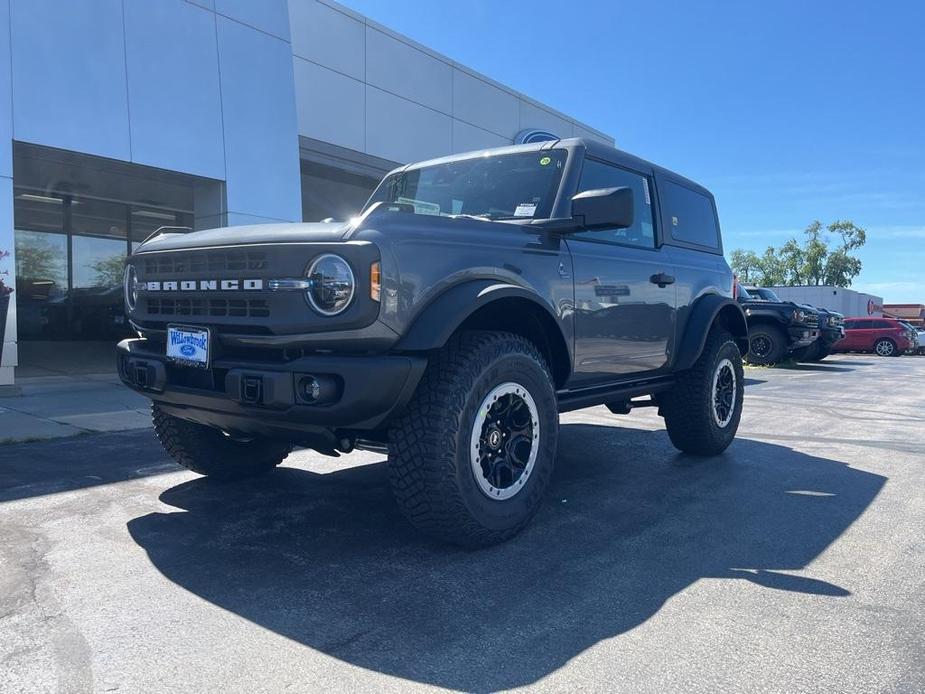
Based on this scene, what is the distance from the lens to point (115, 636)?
240 centimetres

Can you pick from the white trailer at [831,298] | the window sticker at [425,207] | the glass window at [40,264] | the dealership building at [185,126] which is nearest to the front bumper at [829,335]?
the dealership building at [185,126]

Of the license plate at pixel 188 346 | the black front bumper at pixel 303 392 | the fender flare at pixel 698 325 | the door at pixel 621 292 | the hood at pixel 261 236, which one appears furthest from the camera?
the fender flare at pixel 698 325

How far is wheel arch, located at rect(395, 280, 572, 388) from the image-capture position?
3039 millimetres

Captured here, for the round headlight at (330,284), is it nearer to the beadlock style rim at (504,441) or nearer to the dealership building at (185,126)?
the beadlock style rim at (504,441)

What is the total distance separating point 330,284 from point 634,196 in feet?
8.63

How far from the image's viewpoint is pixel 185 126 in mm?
10719

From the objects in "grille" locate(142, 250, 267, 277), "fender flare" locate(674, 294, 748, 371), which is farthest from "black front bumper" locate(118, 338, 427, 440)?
"fender flare" locate(674, 294, 748, 371)

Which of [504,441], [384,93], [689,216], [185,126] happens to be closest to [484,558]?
[504,441]

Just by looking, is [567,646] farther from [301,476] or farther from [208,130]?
[208,130]

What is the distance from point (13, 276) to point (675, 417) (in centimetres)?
811

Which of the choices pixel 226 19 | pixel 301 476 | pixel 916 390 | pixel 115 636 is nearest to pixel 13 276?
pixel 226 19

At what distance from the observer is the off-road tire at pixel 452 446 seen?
303cm

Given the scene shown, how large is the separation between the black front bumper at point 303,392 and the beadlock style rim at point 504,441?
1.46 ft

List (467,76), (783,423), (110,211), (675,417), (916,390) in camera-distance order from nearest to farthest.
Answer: (675,417) → (783,423) → (916,390) → (110,211) → (467,76)
